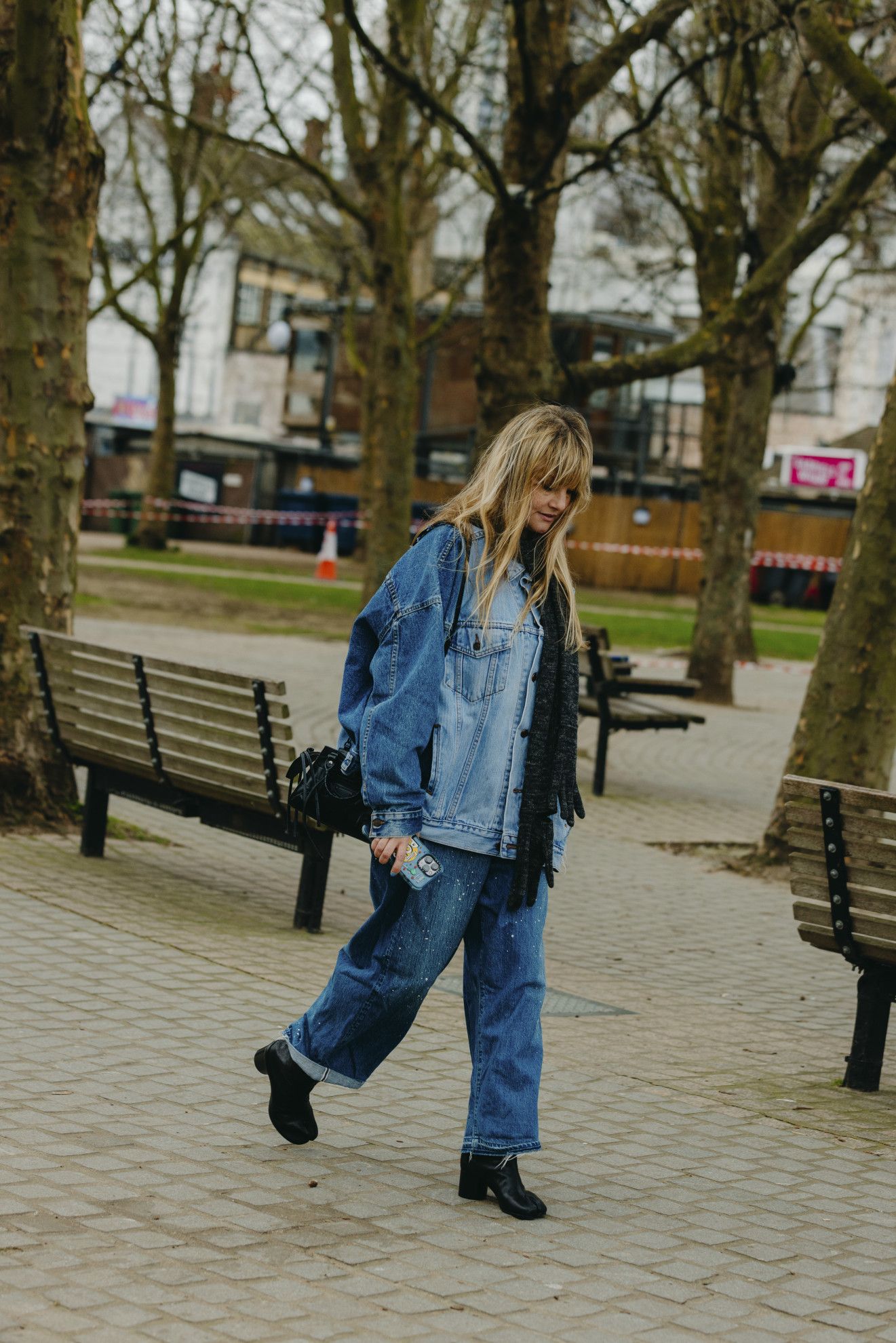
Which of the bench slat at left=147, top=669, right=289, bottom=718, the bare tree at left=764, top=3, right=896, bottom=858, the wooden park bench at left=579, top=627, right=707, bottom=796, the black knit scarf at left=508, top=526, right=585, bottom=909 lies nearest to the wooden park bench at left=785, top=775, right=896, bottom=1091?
the black knit scarf at left=508, top=526, right=585, bottom=909

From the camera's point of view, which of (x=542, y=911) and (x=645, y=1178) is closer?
(x=542, y=911)

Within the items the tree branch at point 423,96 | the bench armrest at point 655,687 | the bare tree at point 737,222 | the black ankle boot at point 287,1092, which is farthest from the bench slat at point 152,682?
the bare tree at point 737,222

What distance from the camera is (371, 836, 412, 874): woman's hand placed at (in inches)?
155

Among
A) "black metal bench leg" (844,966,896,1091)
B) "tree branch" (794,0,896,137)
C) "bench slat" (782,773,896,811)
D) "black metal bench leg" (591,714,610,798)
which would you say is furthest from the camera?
"black metal bench leg" (591,714,610,798)

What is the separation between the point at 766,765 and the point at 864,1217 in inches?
389

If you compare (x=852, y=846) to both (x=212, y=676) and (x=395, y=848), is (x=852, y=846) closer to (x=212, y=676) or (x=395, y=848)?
(x=395, y=848)

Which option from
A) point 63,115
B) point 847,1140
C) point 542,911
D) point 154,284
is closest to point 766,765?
point 63,115

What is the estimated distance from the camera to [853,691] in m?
8.91

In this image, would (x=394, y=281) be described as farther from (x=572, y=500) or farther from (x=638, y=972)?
(x=572, y=500)

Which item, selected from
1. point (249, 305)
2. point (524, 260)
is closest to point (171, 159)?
point (524, 260)

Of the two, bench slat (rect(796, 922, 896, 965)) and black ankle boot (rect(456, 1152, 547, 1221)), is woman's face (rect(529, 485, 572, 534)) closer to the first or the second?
black ankle boot (rect(456, 1152, 547, 1221))

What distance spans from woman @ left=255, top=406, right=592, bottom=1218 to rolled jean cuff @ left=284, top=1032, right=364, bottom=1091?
5.4 inches

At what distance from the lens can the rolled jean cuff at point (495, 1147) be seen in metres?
4.09

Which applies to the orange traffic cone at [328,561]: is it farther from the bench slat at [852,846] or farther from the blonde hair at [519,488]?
the blonde hair at [519,488]
